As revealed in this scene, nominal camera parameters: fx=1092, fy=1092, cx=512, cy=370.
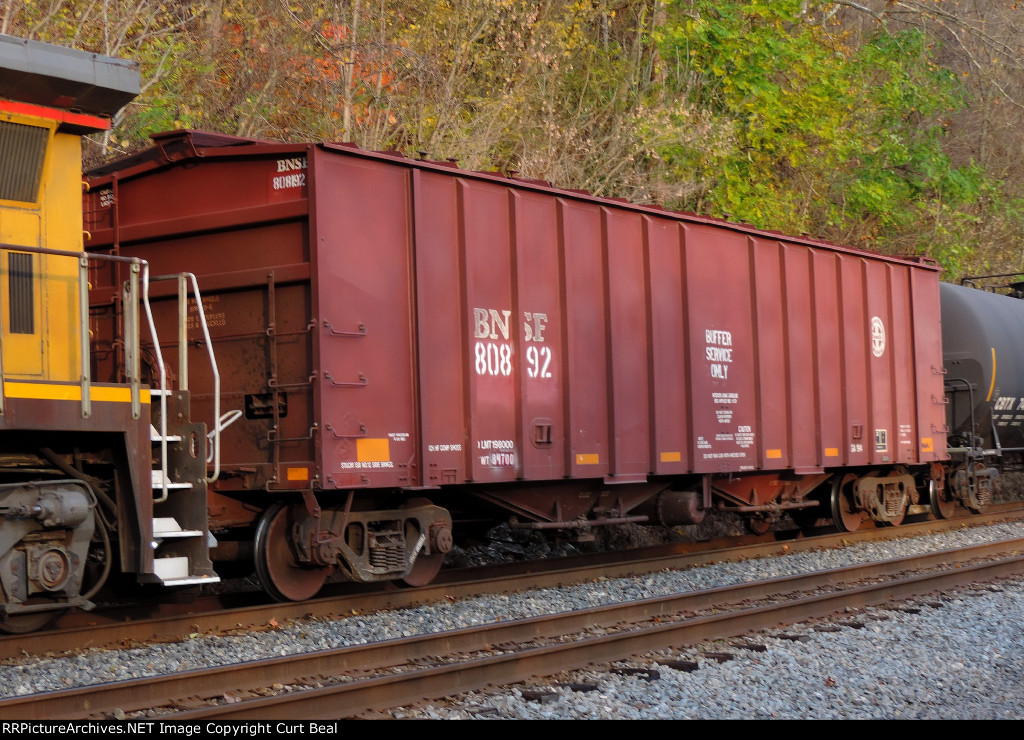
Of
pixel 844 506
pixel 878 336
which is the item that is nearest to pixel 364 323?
pixel 878 336

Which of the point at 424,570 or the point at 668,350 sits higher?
the point at 668,350

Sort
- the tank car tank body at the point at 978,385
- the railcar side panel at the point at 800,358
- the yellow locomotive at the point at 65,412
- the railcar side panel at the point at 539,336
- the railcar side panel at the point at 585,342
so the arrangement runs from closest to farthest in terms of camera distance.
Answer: the yellow locomotive at the point at 65,412, the railcar side panel at the point at 539,336, the railcar side panel at the point at 585,342, the railcar side panel at the point at 800,358, the tank car tank body at the point at 978,385

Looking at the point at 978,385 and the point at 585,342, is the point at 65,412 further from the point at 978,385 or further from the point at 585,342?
the point at 978,385

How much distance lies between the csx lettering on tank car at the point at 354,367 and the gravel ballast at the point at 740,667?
57 centimetres

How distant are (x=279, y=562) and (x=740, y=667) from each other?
12.2 feet

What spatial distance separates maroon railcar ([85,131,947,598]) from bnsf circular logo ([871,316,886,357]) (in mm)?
2534

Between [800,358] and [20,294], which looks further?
[800,358]

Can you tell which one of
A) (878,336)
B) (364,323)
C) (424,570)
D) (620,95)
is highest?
(620,95)

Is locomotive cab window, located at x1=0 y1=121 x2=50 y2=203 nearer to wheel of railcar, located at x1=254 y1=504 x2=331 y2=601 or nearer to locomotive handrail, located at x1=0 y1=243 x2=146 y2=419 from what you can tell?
locomotive handrail, located at x1=0 y1=243 x2=146 y2=419

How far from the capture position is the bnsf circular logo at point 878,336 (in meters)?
14.6

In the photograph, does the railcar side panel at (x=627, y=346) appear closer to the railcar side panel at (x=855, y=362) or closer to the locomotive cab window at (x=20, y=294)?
the railcar side panel at (x=855, y=362)

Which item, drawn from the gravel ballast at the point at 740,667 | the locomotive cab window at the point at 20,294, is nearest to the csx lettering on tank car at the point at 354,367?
the locomotive cab window at the point at 20,294

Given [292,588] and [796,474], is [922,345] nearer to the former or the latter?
[796,474]

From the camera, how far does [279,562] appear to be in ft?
28.5
